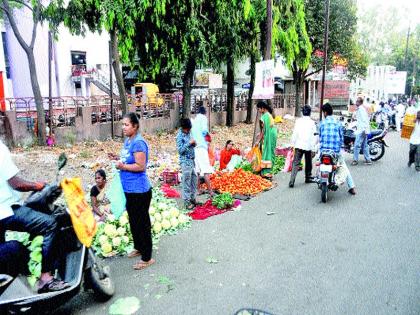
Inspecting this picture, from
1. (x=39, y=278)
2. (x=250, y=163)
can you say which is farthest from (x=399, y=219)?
(x=39, y=278)

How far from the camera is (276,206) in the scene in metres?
7.33

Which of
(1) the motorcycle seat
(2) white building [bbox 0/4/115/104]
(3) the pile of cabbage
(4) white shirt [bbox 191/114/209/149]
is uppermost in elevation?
(2) white building [bbox 0/4/115/104]

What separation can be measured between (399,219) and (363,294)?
283 centimetres

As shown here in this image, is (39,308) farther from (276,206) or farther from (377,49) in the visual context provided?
(377,49)

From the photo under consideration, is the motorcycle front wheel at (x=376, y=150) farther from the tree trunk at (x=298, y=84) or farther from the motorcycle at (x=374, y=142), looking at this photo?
the tree trunk at (x=298, y=84)

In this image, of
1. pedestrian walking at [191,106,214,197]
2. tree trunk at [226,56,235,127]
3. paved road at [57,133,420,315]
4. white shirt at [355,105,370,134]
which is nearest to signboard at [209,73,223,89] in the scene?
tree trunk at [226,56,235,127]

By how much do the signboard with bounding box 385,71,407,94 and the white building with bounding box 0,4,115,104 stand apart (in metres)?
20.2

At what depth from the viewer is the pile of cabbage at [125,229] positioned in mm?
5348

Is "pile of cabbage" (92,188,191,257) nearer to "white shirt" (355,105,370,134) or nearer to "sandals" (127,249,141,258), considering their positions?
"sandals" (127,249,141,258)

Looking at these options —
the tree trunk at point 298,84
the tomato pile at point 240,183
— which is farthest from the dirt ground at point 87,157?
the tree trunk at point 298,84

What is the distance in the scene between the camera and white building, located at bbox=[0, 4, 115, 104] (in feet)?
77.5

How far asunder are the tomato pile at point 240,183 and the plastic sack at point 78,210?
4.79 meters

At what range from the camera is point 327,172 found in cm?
731

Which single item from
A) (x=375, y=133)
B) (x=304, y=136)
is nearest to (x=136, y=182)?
(x=304, y=136)
